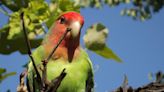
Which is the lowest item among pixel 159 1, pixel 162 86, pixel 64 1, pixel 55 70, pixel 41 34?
pixel 159 1

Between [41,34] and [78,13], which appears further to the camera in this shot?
[78,13]

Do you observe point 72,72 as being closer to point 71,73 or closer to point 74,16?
point 71,73

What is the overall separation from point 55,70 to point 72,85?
0.11m

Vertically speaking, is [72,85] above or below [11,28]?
below

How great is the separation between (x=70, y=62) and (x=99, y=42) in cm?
32

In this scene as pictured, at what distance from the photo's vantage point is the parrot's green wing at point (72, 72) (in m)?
1.99

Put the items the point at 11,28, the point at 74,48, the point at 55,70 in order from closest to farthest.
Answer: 1. the point at 11,28
2. the point at 55,70
3. the point at 74,48

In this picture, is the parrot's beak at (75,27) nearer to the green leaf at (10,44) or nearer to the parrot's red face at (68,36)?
A: the parrot's red face at (68,36)

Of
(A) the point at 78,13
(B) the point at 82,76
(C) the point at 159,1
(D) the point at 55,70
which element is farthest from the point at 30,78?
(C) the point at 159,1

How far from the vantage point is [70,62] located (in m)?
2.11

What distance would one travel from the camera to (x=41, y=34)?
1948 millimetres

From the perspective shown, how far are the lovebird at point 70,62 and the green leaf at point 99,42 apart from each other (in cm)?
15

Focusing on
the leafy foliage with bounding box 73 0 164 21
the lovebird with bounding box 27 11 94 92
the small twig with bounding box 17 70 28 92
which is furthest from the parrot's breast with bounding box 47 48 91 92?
the leafy foliage with bounding box 73 0 164 21

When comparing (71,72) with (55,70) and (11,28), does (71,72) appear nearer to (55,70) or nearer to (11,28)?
(55,70)
